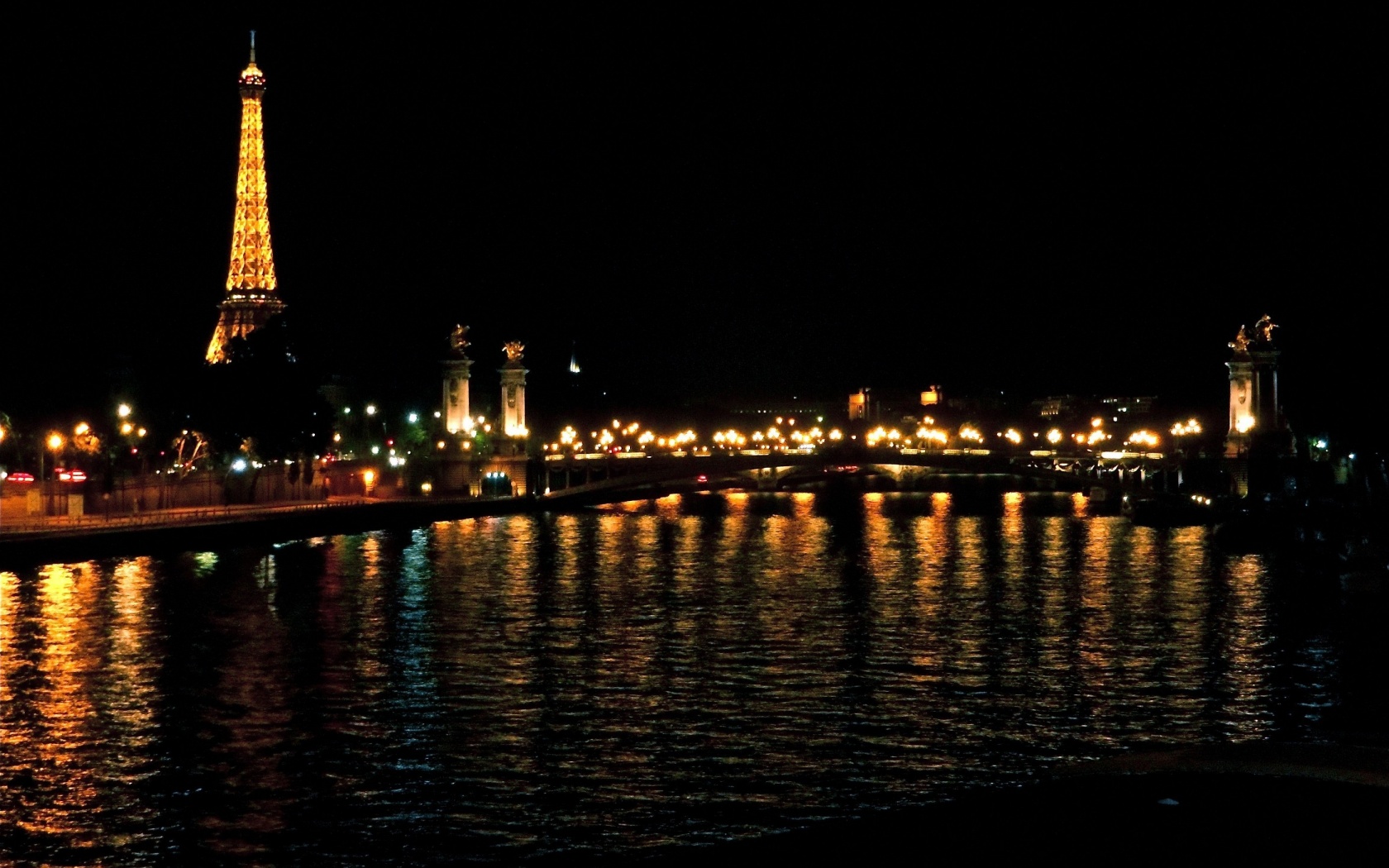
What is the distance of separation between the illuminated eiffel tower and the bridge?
67.1 ft

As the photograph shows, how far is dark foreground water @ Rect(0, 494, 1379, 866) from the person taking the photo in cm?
1644

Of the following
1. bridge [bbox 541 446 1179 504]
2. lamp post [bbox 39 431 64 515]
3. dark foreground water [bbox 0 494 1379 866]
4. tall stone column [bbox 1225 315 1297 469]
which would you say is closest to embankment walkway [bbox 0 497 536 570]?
dark foreground water [bbox 0 494 1379 866]

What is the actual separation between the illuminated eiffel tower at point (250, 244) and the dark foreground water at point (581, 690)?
54.0m

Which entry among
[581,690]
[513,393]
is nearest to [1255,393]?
[513,393]

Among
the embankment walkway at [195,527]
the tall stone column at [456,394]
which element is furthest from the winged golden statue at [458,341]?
the embankment walkway at [195,527]

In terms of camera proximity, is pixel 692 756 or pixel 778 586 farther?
pixel 778 586

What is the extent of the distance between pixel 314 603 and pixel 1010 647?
1587 centimetres

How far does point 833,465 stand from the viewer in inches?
5054

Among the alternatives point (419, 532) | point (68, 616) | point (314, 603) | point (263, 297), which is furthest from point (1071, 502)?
point (68, 616)

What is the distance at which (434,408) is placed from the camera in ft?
452

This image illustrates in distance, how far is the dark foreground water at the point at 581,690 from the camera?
16438 millimetres

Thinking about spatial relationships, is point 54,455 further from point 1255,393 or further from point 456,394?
point 1255,393

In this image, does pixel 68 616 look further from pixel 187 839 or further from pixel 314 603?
pixel 187 839

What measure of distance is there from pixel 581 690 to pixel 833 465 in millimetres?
Result: 104765
